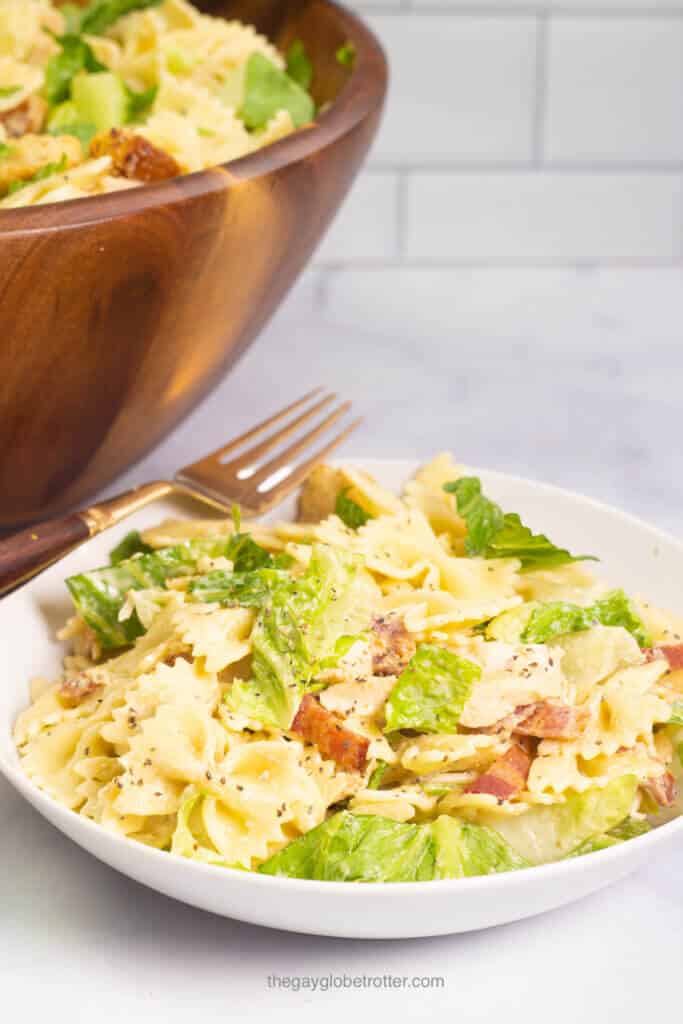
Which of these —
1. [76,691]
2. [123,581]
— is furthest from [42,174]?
[76,691]

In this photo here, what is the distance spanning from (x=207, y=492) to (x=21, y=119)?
0.45 m

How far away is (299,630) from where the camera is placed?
1.12 meters

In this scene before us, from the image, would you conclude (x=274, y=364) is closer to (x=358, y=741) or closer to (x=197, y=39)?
(x=197, y=39)

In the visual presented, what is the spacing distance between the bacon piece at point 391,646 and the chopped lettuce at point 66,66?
79cm

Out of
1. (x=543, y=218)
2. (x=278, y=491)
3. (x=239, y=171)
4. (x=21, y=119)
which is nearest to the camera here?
(x=239, y=171)

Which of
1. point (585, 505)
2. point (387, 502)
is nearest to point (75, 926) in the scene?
point (387, 502)

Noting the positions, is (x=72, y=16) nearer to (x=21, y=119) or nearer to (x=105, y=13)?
(x=105, y=13)

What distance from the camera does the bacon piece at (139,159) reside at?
1.47 metres

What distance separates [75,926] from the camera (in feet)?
3.70

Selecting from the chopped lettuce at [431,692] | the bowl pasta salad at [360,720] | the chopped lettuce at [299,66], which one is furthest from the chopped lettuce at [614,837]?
the chopped lettuce at [299,66]

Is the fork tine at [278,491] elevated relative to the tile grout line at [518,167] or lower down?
elevated

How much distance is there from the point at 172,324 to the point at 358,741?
521mm

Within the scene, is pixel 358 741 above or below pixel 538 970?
above

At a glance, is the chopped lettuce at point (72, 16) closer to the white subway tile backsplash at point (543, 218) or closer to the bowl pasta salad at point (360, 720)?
the bowl pasta salad at point (360, 720)
